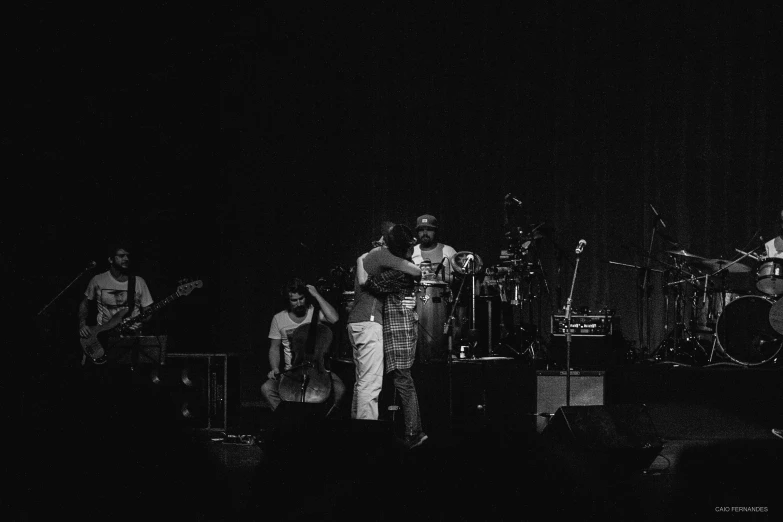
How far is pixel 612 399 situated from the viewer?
28.6 ft

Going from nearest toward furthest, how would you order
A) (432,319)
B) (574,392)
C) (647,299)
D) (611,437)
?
(611,437) → (574,392) → (432,319) → (647,299)

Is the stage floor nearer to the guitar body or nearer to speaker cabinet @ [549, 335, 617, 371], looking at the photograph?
speaker cabinet @ [549, 335, 617, 371]

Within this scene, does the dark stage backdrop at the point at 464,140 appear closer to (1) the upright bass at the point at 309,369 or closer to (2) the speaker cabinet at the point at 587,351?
(2) the speaker cabinet at the point at 587,351

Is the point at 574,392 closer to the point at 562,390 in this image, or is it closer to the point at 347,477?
the point at 562,390

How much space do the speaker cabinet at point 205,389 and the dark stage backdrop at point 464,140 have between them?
2055 mm

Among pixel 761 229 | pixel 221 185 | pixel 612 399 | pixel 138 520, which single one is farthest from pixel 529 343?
pixel 138 520

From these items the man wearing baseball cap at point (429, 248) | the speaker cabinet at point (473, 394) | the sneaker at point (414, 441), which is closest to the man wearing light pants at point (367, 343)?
the sneaker at point (414, 441)

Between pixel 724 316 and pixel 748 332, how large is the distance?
0.96ft

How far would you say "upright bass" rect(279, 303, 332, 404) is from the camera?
27.0 ft

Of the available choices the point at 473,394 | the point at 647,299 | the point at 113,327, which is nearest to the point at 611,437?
the point at 473,394

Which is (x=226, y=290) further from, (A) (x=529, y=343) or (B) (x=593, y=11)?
(B) (x=593, y=11)

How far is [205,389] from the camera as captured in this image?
28.2ft

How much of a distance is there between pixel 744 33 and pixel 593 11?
6.63ft

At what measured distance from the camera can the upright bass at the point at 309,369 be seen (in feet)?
27.0
